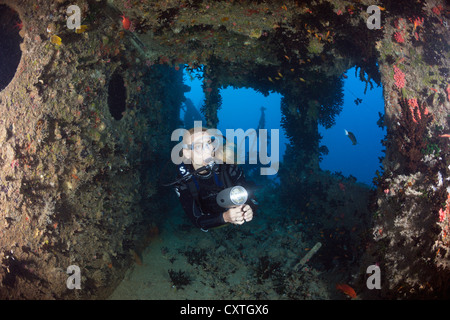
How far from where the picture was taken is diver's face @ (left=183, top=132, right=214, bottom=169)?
385 centimetres

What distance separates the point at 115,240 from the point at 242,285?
280 cm

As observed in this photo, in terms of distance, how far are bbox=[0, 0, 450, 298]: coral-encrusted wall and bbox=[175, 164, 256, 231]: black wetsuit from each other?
164 cm

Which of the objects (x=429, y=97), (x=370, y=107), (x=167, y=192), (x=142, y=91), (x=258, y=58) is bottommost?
(x=167, y=192)

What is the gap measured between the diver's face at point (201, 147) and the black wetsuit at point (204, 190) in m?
0.26

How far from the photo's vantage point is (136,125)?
5.34 meters

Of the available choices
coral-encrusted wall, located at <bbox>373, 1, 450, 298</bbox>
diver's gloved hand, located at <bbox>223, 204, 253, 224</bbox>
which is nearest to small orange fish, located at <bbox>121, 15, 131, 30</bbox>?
diver's gloved hand, located at <bbox>223, 204, 253, 224</bbox>

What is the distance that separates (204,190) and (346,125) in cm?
13994

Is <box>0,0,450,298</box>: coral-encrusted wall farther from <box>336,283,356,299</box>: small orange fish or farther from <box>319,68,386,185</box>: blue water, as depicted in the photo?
<box>319,68,386,185</box>: blue water

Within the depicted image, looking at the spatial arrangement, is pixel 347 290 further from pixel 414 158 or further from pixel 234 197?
pixel 234 197

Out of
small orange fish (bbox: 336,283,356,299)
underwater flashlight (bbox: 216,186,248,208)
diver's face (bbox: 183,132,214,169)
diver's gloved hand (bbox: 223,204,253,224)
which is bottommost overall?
small orange fish (bbox: 336,283,356,299)

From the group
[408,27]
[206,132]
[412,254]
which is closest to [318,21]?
[408,27]

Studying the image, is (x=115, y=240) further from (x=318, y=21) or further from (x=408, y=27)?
(x=408, y=27)

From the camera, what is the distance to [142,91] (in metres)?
5.65
